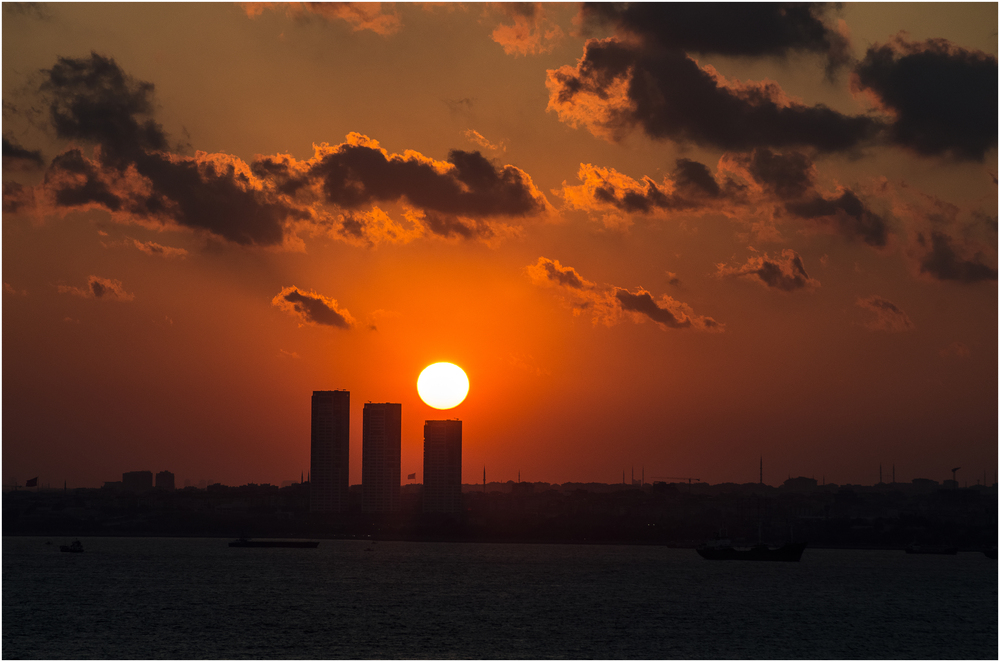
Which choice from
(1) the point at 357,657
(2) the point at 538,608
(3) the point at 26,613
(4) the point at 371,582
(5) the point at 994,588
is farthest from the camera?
(5) the point at 994,588

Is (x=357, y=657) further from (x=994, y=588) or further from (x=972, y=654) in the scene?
(x=994, y=588)

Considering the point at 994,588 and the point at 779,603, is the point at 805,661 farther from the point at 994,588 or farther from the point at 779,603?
the point at 994,588

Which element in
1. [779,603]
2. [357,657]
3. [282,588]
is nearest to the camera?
[357,657]

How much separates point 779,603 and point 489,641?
59.1 metres

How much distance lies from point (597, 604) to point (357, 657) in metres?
52.6

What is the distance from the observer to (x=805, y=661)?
92.1 metres

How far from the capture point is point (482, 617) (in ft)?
387

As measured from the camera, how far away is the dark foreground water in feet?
314

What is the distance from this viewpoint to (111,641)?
9762cm

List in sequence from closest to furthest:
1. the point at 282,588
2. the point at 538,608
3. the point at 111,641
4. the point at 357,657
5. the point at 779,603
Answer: the point at 357,657 → the point at 111,641 → the point at 538,608 → the point at 779,603 → the point at 282,588

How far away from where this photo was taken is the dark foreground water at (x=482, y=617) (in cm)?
9575

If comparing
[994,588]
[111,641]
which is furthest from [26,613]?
[994,588]

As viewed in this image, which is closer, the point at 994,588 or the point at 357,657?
the point at 357,657

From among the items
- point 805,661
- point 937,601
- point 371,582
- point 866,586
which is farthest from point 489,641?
point 866,586
